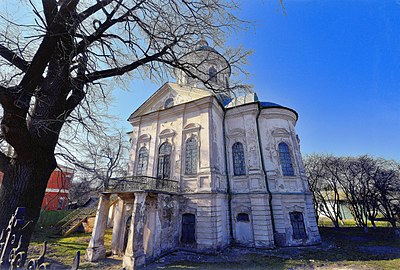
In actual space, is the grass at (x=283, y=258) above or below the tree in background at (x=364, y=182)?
below

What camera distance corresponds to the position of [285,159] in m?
14.0

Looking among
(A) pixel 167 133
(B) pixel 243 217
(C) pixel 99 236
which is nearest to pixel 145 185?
(C) pixel 99 236

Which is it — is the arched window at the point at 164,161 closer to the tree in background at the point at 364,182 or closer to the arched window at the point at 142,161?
the arched window at the point at 142,161

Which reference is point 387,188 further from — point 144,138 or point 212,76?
point 144,138

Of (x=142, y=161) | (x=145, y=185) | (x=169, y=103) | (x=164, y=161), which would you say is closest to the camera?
(x=145, y=185)

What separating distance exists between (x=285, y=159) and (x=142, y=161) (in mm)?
11187

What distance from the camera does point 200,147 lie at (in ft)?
42.5

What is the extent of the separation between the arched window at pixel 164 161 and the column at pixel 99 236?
12.8 ft

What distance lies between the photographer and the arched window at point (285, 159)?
1376cm

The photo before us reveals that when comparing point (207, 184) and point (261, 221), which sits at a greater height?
point (207, 184)

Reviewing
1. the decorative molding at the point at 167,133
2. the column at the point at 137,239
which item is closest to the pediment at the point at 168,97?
the decorative molding at the point at 167,133

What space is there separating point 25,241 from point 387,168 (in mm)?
28382

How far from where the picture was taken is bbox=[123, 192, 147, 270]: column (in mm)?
8531

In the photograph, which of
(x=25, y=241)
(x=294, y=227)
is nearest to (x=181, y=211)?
(x=294, y=227)
